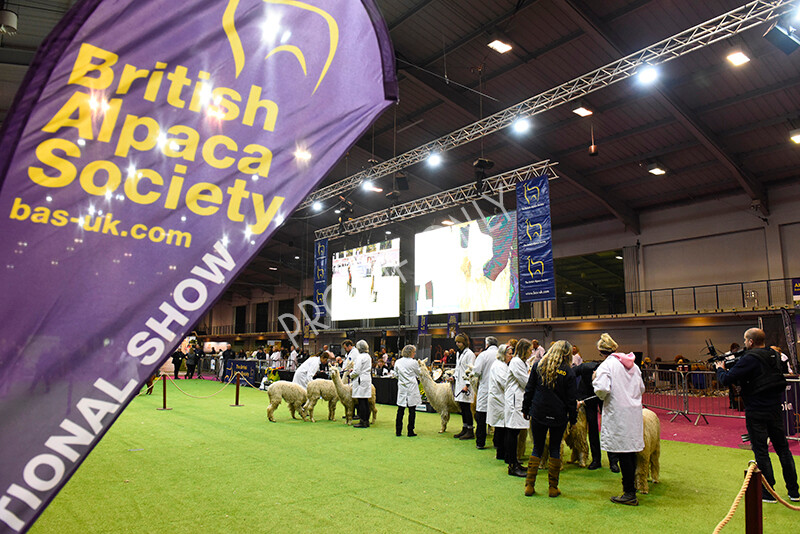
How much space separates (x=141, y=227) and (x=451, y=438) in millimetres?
7737

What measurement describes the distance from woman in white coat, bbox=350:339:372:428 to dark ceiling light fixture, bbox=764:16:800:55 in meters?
9.15

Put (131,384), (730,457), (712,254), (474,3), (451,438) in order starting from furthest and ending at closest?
(712,254), (474,3), (451,438), (730,457), (131,384)

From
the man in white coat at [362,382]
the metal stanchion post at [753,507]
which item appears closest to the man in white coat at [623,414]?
the metal stanchion post at [753,507]

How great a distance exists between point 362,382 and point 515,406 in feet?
13.3

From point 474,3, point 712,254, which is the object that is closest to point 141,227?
point 474,3

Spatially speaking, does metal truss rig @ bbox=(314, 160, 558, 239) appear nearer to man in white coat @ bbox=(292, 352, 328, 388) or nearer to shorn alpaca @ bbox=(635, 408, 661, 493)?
man in white coat @ bbox=(292, 352, 328, 388)

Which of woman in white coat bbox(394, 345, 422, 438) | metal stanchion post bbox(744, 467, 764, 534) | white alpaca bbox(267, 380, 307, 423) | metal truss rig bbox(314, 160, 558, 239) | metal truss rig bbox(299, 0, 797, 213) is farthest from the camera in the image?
metal truss rig bbox(314, 160, 558, 239)

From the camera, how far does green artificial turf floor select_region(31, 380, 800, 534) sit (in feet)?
13.5

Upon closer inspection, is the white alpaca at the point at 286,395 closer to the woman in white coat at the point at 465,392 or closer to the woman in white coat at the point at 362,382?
the woman in white coat at the point at 362,382

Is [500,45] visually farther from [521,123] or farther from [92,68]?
[92,68]

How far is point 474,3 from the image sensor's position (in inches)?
454

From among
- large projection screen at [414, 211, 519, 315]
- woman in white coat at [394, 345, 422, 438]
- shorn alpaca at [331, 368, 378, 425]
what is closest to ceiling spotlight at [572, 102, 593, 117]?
large projection screen at [414, 211, 519, 315]

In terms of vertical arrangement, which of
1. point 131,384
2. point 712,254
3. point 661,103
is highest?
point 661,103

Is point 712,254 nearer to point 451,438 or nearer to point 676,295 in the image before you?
point 676,295
